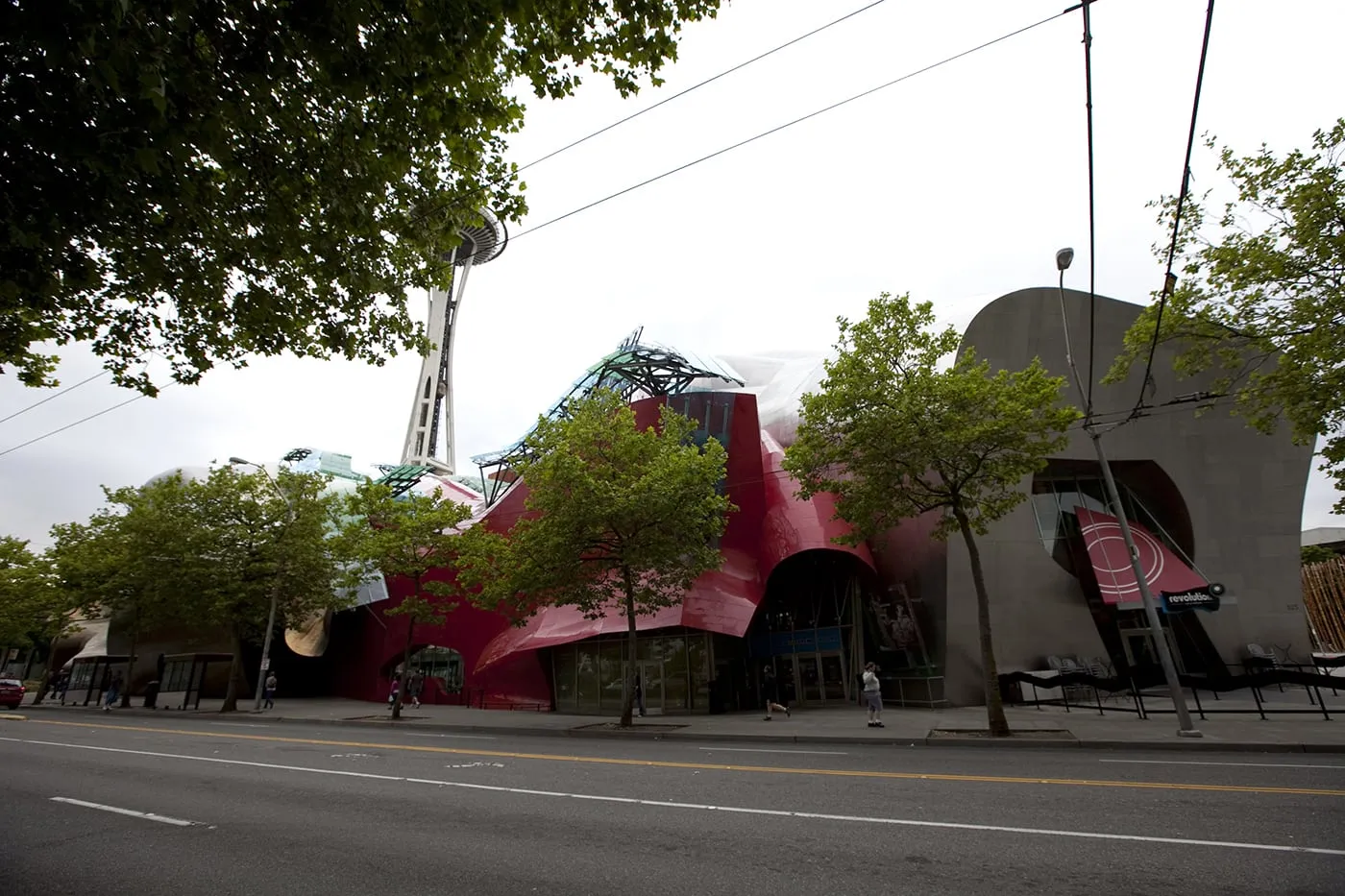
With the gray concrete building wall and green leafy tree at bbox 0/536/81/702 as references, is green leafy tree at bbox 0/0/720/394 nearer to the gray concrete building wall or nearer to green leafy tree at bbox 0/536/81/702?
the gray concrete building wall

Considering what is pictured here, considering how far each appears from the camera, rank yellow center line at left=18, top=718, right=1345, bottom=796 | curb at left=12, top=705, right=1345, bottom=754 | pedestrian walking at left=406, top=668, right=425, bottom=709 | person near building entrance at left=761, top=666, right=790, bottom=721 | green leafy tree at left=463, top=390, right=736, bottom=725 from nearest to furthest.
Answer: yellow center line at left=18, top=718, right=1345, bottom=796 → curb at left=12, top=705, right=1345, bottom=754 → green leafy tree at left=463, top=390, right=736, bottom=725 → person near building entrance at left=761, top=666, right=790, bottom=721 → pedestrian walking at left=406, top=668, right=425, bottom=709

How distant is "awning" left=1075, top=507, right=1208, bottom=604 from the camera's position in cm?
2230

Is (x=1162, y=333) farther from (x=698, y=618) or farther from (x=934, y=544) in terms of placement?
(x=698, y=618)

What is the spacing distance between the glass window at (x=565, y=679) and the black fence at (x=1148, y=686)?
50.6 feet

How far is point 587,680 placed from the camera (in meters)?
26.7

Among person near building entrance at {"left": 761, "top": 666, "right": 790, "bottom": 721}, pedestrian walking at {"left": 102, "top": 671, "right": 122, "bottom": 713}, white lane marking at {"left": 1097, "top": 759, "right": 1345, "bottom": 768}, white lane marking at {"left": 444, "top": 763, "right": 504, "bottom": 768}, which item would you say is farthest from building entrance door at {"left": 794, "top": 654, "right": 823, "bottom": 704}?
pedestrian walking at {"left": 102, "top": 671, "right": 122, "bottom": 713}

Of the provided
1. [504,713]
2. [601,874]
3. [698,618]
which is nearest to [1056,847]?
[601,874]

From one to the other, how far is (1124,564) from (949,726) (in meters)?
11.2

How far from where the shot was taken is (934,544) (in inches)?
885

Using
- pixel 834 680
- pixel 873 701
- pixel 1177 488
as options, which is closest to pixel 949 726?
pixel 873 701

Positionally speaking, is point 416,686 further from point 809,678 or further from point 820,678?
point 820,678

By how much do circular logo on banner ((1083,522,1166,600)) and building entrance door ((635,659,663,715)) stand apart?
49.5 ft

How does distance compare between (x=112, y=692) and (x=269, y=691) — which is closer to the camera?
(x=269, y=691)

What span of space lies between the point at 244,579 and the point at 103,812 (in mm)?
25346
